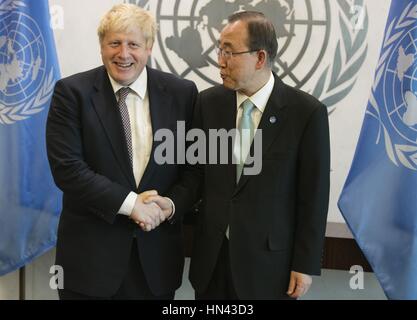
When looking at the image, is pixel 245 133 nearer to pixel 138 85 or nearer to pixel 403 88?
pixel 138 85

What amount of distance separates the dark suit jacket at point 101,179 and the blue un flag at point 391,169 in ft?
3.00

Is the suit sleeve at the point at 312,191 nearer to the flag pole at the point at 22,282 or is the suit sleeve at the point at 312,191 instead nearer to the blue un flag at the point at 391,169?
the blue un flag at the point at 391,169

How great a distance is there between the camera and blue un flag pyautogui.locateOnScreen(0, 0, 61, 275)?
2693 millimetres

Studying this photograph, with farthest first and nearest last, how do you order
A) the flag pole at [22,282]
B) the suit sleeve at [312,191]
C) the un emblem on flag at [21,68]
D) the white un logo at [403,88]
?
1. the flag pole at [22,282]
2. the un emblem on flag at [21,68]
3. the white un logo at [403,88]
4. the suit sleeve at [312,191]

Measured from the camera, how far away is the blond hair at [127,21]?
1.81 meters

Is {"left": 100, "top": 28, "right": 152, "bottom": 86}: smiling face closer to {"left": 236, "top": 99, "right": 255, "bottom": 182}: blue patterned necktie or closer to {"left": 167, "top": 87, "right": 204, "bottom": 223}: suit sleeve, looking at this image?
{"left": 167, "top": 87, "right": 204, "bottom": 223}: suit sleeve

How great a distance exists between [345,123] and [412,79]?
408 millimetres

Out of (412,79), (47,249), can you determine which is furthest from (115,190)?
(412,79)

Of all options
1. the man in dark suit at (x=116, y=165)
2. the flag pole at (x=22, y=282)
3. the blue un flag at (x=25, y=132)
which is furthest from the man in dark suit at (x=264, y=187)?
the flag pole at (x=22, y=282)

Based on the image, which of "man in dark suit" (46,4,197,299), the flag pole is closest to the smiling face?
"man in dark suit" (46,4,197,299)

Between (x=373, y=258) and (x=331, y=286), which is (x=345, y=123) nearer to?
(x=373, y=258)

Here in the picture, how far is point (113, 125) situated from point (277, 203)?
0.62m

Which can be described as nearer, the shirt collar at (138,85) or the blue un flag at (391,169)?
the shirt collar at (138,85)

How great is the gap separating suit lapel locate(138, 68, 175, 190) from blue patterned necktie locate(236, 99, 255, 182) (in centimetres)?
26
